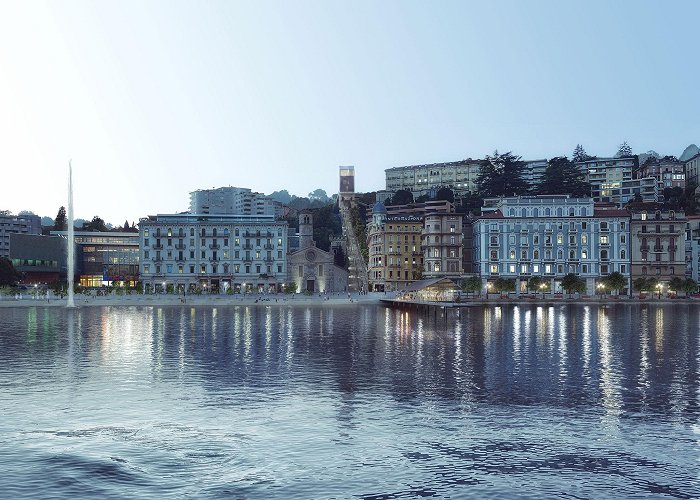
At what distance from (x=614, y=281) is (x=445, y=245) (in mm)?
43638

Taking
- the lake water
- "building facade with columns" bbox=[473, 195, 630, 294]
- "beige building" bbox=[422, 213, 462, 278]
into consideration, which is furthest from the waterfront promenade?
the lake water

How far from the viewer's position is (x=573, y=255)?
18925 cm

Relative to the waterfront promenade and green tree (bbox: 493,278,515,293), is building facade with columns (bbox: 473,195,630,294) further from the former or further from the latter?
the waterfront promenade

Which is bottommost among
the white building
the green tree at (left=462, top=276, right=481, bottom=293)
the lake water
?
the lake water

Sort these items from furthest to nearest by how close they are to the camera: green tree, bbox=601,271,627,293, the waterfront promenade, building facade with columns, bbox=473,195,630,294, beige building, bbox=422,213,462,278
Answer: beige building, bbox=422,213,462,278, building facade with columns, bbox=473,195,630,294, green tree, bbox=601,271,627,293, the waterfront promenade

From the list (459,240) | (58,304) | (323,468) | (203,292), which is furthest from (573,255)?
(323,468)

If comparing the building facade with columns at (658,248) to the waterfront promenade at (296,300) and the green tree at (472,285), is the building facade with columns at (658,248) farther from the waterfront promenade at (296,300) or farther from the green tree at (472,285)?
the green tree at (472,285)

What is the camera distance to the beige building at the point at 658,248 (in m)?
190

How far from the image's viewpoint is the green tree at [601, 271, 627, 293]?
181 metres

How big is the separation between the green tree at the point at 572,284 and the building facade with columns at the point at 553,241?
668cm

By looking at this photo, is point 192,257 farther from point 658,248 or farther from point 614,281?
point 658,248

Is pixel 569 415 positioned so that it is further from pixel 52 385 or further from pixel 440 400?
pixel 52 385

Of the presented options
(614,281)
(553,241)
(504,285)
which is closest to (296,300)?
(504,285)

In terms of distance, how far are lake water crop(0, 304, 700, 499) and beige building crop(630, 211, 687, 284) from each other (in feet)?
420
